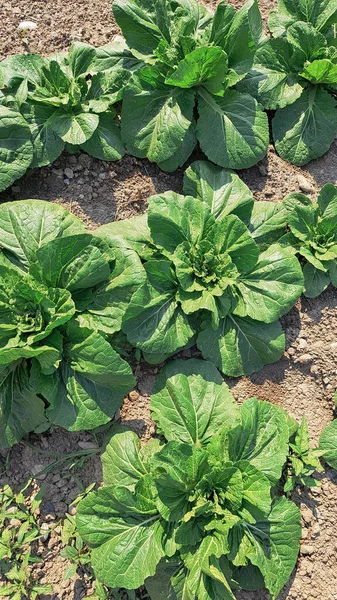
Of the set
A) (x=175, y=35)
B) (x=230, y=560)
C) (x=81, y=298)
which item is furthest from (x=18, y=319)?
(x=175, y=35)

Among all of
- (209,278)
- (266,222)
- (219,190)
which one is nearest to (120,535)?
(209,278)

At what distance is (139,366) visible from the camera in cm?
508

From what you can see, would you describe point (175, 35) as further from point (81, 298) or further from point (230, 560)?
point (230, 560)

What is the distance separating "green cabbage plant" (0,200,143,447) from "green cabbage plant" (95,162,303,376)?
259mm

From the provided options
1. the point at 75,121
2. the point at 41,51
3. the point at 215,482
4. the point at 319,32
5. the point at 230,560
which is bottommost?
the point at 230,560

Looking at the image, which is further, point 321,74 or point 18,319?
point 321,74

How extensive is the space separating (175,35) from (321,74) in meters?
1.46

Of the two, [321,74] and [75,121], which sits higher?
[321,74]

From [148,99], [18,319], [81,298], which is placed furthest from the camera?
[148,99]

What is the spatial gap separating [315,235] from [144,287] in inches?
70.6

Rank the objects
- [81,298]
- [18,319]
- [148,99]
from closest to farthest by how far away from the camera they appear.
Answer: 1. [18,319]
2. [81,298]
3. [148,99]

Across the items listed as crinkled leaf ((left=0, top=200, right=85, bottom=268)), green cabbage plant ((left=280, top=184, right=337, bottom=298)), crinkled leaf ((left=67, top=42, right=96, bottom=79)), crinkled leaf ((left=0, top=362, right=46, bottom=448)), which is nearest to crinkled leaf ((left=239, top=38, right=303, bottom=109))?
green cabbage plant ((left=280, top=184, right=337, bottom=298))

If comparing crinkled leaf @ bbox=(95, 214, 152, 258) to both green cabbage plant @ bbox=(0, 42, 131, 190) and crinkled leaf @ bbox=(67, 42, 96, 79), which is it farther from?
crinkled leaf @ bbox=(67, 42, 96, 79)

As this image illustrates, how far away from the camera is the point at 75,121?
5.01 metres
